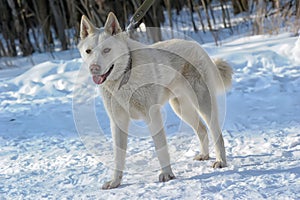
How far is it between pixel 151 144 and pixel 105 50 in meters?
1.41

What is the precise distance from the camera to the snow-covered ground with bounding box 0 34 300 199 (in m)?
2.92

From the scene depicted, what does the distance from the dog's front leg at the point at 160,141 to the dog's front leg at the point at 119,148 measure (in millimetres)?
202

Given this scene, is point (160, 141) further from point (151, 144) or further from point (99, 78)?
point (151, 144)

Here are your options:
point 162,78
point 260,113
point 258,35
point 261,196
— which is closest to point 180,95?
point 162,78

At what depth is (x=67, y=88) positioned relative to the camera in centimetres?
628

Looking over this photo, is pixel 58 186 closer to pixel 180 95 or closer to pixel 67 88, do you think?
pixel 180 95

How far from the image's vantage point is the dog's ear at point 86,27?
3.00 metres

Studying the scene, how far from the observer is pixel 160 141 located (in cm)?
312

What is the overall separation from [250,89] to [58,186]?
115 inches

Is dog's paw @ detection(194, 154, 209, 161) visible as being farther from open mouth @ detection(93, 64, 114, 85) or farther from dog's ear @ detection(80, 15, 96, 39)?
dog's ear @ detection(80, 15, 96, 39)

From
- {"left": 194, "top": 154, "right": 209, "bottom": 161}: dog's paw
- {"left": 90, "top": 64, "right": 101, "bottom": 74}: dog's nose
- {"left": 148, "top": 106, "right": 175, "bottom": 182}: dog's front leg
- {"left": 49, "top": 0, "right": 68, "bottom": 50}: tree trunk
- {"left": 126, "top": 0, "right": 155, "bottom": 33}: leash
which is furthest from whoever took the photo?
{"left": 49, "top": 0, "right": 68, "bottom": 50}: tree trunk

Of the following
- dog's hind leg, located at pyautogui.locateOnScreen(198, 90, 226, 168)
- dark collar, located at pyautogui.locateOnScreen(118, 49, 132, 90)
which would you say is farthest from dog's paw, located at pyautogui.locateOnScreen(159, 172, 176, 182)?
dark collar, located at pyautogui.locateOnScreen(118, 49, 132, 90)

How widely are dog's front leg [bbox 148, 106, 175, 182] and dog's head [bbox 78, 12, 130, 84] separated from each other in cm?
37

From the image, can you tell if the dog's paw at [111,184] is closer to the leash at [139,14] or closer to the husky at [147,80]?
the husky at [147,80]
